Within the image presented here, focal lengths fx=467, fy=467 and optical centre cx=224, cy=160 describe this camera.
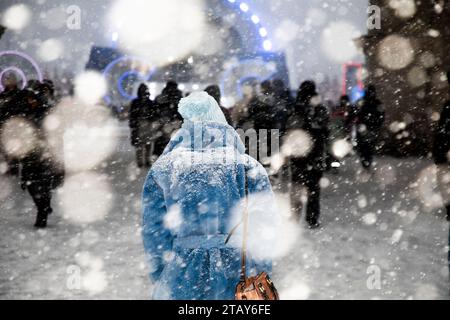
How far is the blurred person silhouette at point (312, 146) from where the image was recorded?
635 cm

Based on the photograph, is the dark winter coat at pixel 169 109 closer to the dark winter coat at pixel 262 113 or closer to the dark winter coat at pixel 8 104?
the dark winter coat at pixel 262 113

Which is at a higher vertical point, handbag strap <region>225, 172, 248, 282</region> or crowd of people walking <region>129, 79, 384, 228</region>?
crowd of people walking <region>129, 79, 384, 228</region>

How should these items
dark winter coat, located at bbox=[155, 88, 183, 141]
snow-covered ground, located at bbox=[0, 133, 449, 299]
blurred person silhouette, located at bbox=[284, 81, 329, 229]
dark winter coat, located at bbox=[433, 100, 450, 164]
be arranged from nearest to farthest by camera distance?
snow-covered ground, located at bbox=[0, 133, 449, 299] → dark winter coat, located at bbox=[433, 100, 450, 164] → blurred person silhouette, located at bbox=[284, 81, 329, 229] → dark winter coat, located at bbox=[155, 88, 183, 141]

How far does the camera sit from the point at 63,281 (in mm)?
4609

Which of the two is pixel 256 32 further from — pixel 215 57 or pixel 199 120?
pixel 199 120

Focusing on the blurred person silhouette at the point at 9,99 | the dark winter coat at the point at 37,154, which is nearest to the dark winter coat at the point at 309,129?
the dark winter coat at the point at 37,154

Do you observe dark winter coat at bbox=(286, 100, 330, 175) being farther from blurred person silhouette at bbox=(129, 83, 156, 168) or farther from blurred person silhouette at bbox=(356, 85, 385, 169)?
blurred person silhouette at bbox=(356, 85, 385, 169)

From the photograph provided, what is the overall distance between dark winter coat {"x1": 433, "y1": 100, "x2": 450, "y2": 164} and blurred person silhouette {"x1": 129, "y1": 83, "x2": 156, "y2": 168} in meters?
6.13

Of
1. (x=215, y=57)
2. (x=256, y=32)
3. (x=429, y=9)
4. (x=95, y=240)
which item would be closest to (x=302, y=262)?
(x=95, y=240)

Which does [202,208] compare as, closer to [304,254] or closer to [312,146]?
[304,254]

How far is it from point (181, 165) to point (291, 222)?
477cm

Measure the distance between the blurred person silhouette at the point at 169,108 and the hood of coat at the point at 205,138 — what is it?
754 centimetres

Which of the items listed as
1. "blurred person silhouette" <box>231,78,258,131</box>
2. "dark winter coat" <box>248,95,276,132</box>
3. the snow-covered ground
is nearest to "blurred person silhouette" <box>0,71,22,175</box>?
the snow-covered ground

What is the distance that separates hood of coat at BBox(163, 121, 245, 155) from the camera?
2.26 meters
